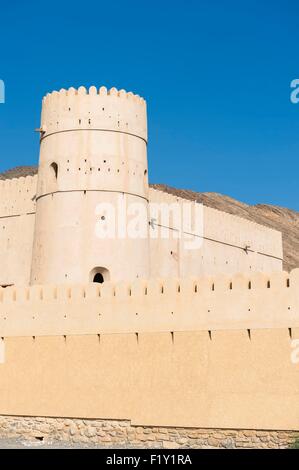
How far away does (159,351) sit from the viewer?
18.0 metres

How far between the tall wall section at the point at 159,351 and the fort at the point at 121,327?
0.08ft

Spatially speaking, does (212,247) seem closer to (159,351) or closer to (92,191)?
(92,191)

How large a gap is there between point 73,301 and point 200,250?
11.6 m

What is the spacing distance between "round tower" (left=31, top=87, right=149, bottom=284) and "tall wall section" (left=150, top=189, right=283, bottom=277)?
2.83 meters

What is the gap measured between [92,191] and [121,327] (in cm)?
654

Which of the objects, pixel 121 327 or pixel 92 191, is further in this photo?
pixel 92 191

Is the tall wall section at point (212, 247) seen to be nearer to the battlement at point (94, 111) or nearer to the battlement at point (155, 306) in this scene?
the battlement at point (94, 111)

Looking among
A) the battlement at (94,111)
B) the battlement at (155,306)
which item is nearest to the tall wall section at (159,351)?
the battlement at (155,306)

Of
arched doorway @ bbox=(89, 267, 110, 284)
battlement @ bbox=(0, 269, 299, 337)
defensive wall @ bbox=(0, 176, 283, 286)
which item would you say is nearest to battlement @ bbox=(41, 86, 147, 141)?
defensive wall @ bbox=(0, 176, 283, 286)

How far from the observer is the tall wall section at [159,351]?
16.5 metres

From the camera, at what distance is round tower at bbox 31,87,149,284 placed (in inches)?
946

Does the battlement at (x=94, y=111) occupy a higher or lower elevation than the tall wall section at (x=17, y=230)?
higher

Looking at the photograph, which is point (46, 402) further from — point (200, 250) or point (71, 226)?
point (200, 250)

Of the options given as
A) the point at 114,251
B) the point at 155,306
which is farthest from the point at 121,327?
the point at 114,251
